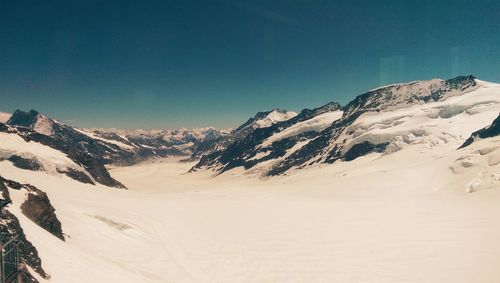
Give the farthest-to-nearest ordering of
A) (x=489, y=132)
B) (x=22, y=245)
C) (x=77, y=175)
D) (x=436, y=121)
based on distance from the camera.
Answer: (x=436, y=121)
(x=489, y=132)
(x=77, y=175)
(x=22, y=245)

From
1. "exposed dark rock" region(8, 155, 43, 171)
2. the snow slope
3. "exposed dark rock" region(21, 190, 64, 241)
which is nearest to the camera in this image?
the snow slope

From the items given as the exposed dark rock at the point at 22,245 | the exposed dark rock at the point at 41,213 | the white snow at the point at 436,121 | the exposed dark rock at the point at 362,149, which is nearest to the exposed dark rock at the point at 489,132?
the white snow at the point at 436,121

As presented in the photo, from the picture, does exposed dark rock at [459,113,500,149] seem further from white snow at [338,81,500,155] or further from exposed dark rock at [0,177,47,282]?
exposed dark rock at [0,177,47,282]

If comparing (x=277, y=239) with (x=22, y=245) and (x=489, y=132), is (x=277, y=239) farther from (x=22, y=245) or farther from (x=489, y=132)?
(x=489, y=132)

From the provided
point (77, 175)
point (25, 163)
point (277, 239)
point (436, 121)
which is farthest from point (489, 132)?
point (25, 163)

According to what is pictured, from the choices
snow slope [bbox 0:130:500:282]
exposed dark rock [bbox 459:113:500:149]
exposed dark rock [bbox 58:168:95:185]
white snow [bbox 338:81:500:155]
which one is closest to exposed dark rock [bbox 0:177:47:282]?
snow slope [bbox 0:130:500:282]

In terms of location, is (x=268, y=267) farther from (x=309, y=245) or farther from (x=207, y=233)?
(x=207, y=233)

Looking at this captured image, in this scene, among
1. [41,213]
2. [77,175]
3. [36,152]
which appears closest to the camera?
[41,213]

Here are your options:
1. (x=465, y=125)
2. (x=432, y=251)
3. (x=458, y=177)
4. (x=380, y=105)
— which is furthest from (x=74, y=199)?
(x=380, y=105)

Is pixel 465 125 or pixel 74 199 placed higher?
pixel 465 125

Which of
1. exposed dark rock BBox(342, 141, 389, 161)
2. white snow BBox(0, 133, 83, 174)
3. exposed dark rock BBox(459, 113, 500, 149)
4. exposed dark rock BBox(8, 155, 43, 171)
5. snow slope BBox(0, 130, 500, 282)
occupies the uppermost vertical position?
exposed dark rock BBox(342, 141, 389, 161)

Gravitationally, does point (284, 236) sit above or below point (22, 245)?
below
